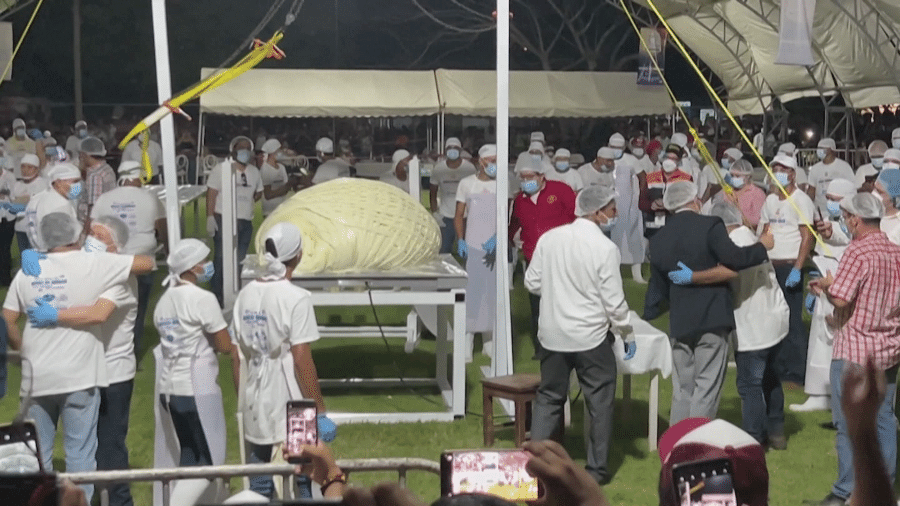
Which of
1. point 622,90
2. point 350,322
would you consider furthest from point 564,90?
point 350,322

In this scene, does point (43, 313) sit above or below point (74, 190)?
below

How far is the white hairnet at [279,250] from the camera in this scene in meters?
5.70

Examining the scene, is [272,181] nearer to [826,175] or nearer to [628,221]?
[628,221]

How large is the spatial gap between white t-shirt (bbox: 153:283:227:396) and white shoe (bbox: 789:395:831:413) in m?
4.73

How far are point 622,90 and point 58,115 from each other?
14944 millimetres

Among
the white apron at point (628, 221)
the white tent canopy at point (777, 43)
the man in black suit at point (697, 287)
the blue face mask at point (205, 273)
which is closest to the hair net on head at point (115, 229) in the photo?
the blue face mask at point (205, 273)

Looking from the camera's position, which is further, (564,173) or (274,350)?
(564,173)

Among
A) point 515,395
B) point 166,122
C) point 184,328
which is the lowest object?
point 515,395

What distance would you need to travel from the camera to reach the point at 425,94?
2503 cm

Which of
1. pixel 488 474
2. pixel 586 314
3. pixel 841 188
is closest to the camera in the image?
pixel 488 474

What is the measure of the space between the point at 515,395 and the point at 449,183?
7071 mm

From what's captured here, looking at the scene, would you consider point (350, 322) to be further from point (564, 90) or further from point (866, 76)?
point (564, 90)

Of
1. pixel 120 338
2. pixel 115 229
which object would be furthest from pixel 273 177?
pixel 120 338

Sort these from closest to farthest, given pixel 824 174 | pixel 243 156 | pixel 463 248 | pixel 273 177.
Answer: pixel 463 248
pixel 243 156
pixel 824 174
pixel 273 177
